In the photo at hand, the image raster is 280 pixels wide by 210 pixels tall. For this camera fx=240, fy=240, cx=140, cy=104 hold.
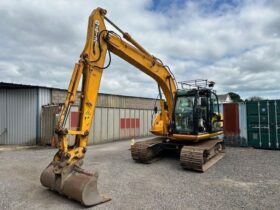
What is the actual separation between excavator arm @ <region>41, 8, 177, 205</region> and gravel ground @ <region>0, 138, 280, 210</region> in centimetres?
39

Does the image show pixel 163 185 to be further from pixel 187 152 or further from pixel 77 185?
pixel 77 185

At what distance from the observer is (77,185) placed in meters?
4.63

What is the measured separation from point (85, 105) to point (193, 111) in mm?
4024

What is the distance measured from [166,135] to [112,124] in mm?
8349

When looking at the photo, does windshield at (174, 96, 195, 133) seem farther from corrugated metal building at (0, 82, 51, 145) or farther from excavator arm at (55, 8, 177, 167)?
corrugated metal building at (0, 82, 51, 145)

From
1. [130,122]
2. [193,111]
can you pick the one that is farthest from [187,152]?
[130,122]

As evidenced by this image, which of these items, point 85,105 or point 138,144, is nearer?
point 85,105

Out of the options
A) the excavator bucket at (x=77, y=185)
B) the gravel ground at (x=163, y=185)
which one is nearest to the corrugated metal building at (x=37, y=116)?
the gravel ground at (x=163, y=185)

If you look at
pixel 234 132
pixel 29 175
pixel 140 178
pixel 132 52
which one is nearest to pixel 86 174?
pixel 140 178

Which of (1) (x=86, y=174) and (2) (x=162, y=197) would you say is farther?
(2) (x=162, y=197)

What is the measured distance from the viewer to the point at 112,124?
55.2ft

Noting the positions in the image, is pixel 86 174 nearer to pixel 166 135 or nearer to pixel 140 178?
pixel 140 178

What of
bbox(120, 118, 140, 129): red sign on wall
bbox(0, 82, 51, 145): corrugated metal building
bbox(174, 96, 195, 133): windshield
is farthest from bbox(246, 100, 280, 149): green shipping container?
bbox(0, 82, 51, 145): corrugated metal building

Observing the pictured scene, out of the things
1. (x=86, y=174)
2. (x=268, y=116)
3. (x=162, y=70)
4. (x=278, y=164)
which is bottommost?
(x=278, y=164)
